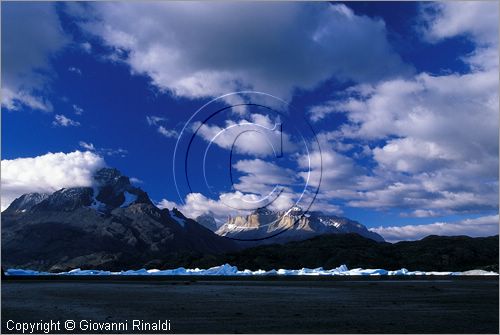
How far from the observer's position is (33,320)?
20.9m

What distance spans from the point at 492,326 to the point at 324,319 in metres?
6.65

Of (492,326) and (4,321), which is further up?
(4,321)

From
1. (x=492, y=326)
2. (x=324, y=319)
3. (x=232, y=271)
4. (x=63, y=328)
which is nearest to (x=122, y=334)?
(x=63, y=328)

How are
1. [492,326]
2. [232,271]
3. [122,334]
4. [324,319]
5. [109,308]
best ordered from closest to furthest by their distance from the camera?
1. [122,334]
2. [492,326]
3. [324,319]
4. [109,308]
5. [232,271]

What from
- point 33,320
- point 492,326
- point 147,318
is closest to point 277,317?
point 147,318

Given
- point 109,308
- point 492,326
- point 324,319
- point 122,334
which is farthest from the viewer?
point 109,308

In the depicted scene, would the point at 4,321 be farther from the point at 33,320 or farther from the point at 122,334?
the point at 122,334

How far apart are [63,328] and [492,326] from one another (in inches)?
657

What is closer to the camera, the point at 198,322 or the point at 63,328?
the point at 63,328

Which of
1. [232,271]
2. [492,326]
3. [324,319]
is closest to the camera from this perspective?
[492,326]

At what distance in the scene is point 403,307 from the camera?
2750 cm

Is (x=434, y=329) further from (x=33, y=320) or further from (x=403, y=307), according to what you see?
(x=33, y=320)

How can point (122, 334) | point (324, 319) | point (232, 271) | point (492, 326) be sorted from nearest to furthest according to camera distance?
point (122, 334)
point (492, 326)
point (324, 319)
point (232, 271)

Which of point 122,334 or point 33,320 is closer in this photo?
point 122,334
